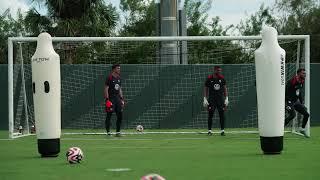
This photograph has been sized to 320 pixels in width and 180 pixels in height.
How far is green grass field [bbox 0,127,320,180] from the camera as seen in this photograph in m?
9.24

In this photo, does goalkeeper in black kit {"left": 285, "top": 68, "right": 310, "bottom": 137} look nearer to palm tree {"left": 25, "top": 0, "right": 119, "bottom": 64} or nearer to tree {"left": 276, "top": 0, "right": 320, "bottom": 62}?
palm tree {"left": 25, "top": 0, "right": 119, "bottom": 64}

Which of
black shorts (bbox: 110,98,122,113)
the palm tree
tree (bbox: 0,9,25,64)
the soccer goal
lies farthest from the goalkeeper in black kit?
tree (bbox: 0,9,25,64)

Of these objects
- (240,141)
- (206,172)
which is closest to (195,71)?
(240,141)

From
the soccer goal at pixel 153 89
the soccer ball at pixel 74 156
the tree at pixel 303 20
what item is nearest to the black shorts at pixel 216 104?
the soccer goal at pixel 153 89

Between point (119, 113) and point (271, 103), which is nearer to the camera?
point (271, 103)

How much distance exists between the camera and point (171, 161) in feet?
36.4

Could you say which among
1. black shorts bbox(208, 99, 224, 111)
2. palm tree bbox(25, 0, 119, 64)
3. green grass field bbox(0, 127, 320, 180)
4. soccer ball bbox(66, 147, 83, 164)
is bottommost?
green grass field bbox(0, 127, 320, 180)

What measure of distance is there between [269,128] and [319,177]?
9.29 ft

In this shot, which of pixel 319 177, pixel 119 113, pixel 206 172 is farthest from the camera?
pixel 119 113

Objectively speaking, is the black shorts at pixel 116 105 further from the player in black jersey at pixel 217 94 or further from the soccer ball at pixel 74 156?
the soccer ball at pixel 74 156

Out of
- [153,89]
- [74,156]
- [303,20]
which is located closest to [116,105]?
[153,89]

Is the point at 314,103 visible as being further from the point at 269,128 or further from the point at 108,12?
the point at 269,128

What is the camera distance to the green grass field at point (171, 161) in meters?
9.24

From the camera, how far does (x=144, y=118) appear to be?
22.9 meters
